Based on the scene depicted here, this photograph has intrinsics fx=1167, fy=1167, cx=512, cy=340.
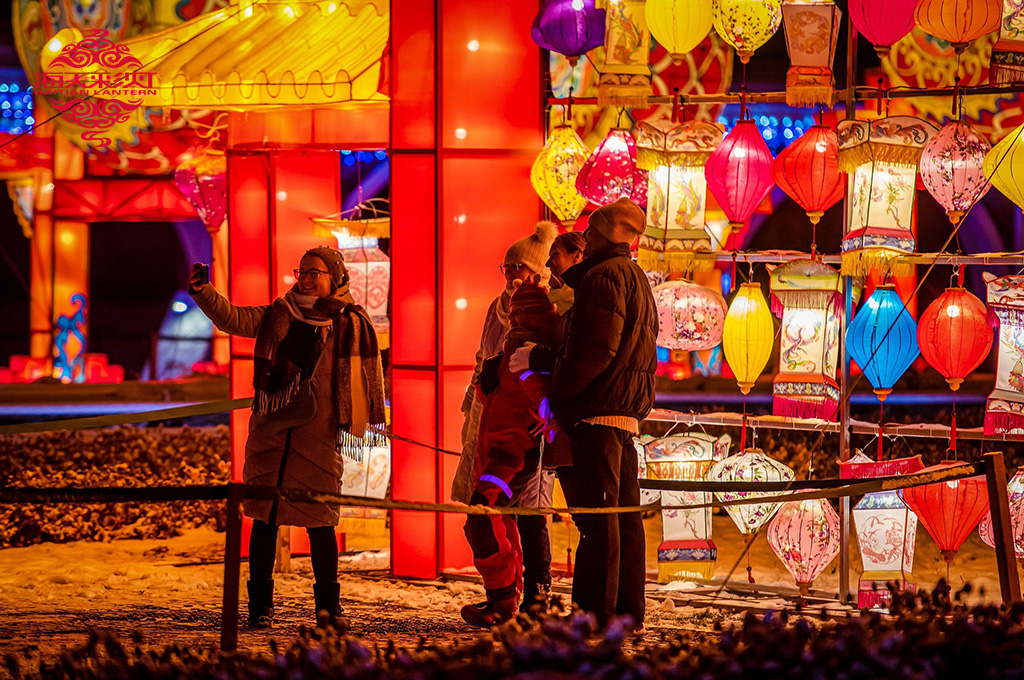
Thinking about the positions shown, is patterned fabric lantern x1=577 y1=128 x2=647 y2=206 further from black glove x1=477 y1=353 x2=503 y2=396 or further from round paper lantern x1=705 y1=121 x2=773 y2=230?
black glove x1=477 y1=353 x2=503 y2=396

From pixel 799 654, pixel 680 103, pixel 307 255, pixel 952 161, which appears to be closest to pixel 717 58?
pixel 680 103

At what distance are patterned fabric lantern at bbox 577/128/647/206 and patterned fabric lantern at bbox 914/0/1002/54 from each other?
1457 mm

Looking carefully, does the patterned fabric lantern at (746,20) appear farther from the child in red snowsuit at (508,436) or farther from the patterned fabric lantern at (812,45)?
the child in red snowsuit at (508,436)

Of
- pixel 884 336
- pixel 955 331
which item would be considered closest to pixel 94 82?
pixel 884 336

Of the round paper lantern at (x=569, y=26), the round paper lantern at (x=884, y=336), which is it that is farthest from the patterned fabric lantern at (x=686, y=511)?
the round paper lantern at (x=569, y=26)

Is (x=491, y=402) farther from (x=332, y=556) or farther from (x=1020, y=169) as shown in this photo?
(x=1020, y=169)

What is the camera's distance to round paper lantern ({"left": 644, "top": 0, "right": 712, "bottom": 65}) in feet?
18.4

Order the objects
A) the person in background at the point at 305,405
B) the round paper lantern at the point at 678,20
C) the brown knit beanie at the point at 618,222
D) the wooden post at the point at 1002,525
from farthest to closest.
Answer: the round paper lantern at the point at 678,20, the person in background at the point at 305,405, the brown knit beanie at the point at 618,222, the wooden post at the point at 1002,525

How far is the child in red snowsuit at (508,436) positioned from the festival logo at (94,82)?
3.48 meters

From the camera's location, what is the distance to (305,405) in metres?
4.81

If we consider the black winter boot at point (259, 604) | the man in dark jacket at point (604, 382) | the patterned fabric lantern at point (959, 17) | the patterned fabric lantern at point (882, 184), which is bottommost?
the black winter boot at point (259, 604)

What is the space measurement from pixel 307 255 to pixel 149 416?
3.75 ft

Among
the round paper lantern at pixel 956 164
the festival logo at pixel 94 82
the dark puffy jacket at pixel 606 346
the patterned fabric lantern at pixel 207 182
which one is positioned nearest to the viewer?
the dark puffy jacket at pixel 606 346

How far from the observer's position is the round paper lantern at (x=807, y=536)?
552cm
